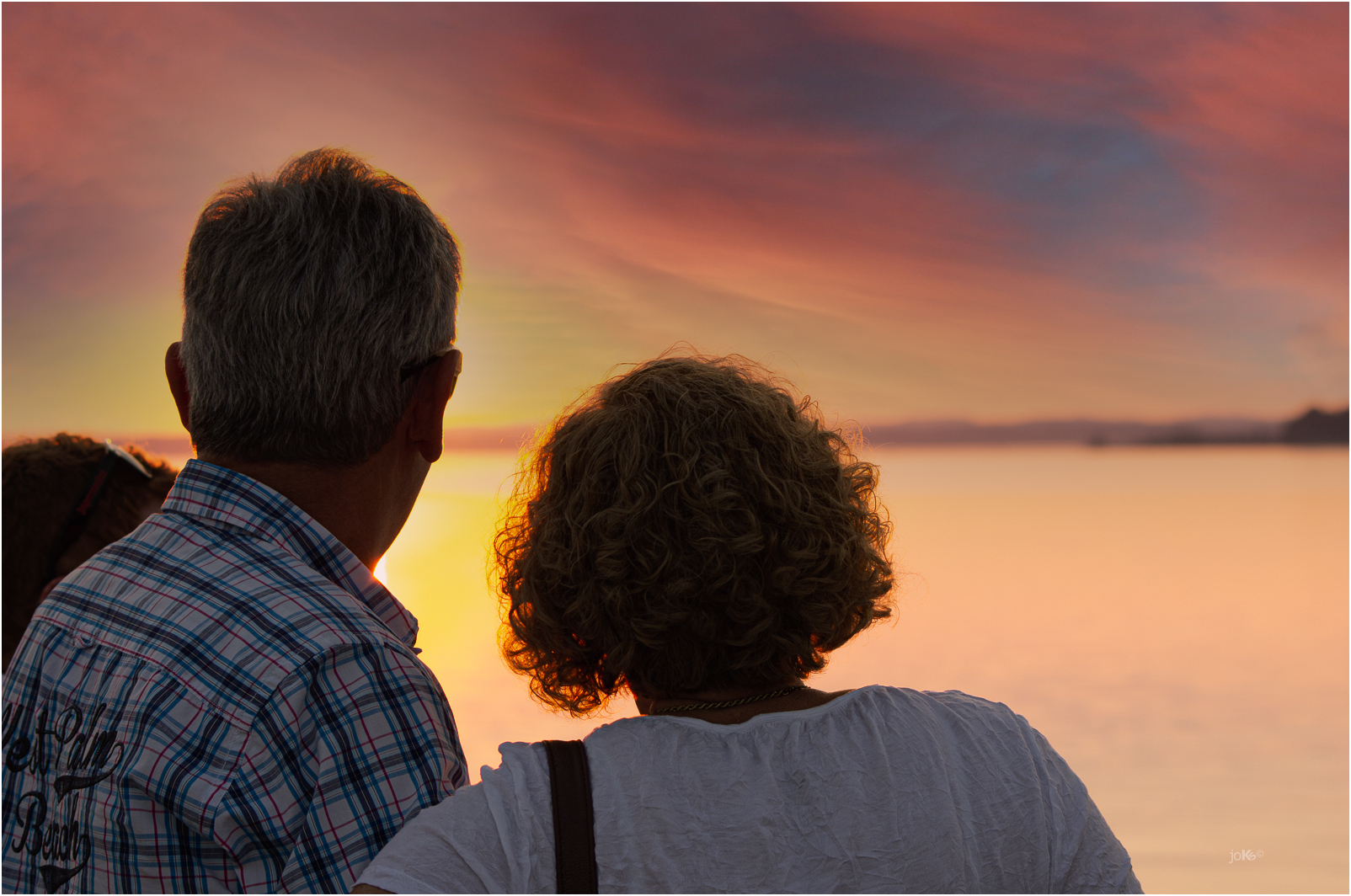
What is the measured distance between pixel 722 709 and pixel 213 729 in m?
0.60

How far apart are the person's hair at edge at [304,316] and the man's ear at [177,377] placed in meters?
0.08

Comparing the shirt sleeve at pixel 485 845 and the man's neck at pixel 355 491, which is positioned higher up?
the man's neck at pixel 355 491

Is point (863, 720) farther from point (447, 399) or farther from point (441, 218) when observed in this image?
point (441, 218)

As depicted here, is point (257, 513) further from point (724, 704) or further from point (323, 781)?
point (724, 704)

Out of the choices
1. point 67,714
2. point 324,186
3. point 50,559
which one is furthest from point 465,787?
point 50,559

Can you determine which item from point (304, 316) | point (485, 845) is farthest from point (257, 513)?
point (485, 845)

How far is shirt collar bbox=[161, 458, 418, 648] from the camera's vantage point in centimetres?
127

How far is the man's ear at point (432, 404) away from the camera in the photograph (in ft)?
4.73

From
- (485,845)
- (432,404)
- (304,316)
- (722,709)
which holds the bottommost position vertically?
(485,845)

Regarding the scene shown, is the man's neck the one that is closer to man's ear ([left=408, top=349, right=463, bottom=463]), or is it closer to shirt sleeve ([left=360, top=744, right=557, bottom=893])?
man's ear ([left=408, top=349, right=463, bottom=463])

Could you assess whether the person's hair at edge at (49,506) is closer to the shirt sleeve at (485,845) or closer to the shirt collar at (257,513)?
the shirt collar at (257,513)

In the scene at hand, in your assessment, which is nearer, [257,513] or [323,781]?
[323,781]

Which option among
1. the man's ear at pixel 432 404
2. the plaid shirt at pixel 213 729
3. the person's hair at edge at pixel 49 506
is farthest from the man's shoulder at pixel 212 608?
the person's hair at edge at pixel 49 506

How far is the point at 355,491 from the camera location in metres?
1.37
